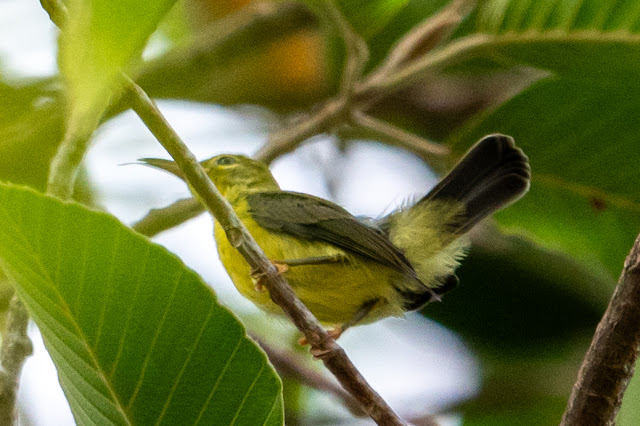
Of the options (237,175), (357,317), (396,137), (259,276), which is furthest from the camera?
(237,175)

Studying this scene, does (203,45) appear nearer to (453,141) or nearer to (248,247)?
(453,141)

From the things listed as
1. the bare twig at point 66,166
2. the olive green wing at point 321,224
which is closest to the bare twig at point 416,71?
the olive green wing at point 321,224

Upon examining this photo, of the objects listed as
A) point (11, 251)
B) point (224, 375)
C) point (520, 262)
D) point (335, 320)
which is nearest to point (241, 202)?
point (335, 320)

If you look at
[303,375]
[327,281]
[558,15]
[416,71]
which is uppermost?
[558,15]

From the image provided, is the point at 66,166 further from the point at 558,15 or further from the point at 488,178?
the point at 558,15

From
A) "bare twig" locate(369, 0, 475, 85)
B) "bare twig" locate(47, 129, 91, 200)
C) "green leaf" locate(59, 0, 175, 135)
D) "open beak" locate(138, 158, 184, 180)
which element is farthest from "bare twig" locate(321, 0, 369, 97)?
"green leaf" locate(59, 0, 175, 135)

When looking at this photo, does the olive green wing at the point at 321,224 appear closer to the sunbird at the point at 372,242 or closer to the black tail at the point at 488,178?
the sunbird at the point at 372,242

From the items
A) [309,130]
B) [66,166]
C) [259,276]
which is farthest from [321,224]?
[66,166]
